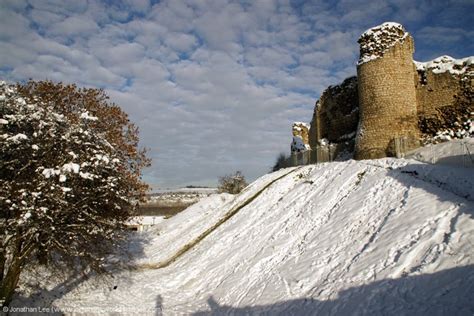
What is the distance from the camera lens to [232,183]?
50031mm

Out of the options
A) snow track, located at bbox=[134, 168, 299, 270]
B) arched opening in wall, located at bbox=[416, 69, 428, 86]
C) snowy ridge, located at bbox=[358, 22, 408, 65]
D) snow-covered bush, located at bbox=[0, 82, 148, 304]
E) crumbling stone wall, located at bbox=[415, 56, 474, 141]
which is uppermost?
snowy ridge, located at bbox=[358, 22, 408, 65]

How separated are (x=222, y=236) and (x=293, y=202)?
140 inches

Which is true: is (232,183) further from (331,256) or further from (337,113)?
(331,256)

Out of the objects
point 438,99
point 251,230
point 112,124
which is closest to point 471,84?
point 438,99

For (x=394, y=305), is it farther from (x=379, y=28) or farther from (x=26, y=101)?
(x=379, y=28)

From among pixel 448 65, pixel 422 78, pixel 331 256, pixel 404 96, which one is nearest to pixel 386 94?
pixel 404 96

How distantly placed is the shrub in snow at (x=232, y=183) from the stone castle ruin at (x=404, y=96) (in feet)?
95.0

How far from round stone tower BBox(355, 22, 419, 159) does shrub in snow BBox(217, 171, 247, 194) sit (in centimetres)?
2875

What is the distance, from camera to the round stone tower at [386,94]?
59.6ft

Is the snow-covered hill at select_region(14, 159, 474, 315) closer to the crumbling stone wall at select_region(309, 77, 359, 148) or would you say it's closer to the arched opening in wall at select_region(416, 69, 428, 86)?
the arched opening in wall at select_region(416, 69, 428, 86)

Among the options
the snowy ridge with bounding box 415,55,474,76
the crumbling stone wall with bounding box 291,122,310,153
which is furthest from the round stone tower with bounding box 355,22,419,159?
the crumbling stone wall with bounding box 291,122,310,153

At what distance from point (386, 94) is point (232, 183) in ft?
110

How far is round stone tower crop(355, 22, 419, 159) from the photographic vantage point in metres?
18.2

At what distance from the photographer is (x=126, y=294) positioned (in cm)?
1181
